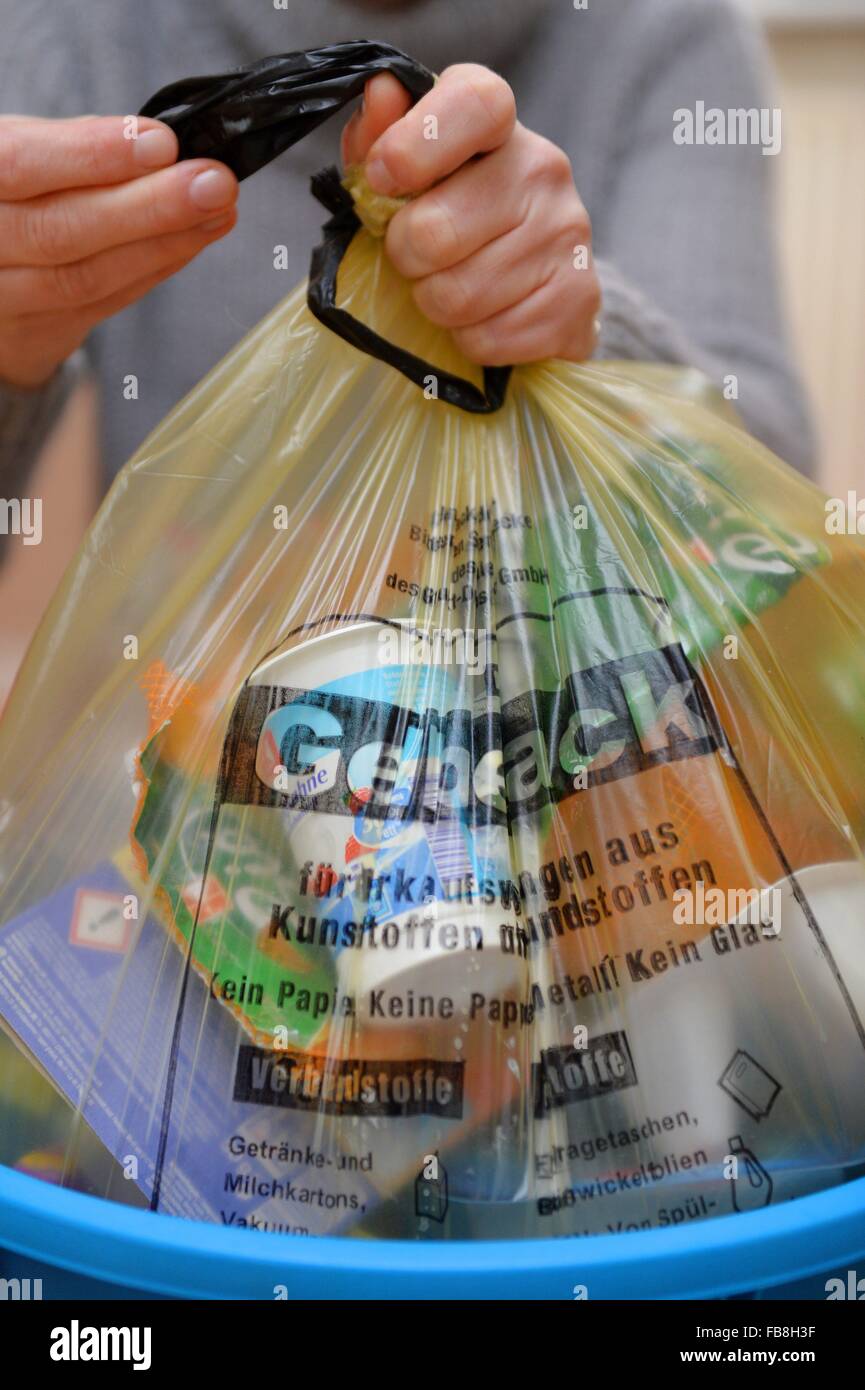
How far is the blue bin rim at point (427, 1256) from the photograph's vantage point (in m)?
0.41

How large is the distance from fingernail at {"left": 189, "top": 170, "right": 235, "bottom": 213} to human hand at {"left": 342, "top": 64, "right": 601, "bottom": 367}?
0.07 meters

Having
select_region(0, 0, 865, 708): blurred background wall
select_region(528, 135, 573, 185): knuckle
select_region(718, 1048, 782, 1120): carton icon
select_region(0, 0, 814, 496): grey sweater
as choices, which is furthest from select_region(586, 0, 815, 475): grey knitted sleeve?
select_region(0, 0, 865, 708): blurred background wall

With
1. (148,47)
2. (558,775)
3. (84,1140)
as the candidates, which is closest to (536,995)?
(558,775)

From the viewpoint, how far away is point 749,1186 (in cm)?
47

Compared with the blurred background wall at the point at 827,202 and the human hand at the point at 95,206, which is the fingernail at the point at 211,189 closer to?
the human hand at the point at 95,206

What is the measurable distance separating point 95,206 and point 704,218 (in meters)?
0.61

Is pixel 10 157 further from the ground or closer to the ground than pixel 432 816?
further from the ground

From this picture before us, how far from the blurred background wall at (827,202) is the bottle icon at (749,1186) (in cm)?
193

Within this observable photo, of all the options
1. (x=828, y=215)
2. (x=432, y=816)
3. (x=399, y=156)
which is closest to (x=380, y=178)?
(x=399, y=156)

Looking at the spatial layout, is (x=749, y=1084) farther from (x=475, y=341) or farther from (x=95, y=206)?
(x=95, y=206)

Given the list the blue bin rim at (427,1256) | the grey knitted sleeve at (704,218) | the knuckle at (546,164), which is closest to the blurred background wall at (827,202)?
the grey knitted sleeve at (704,218)

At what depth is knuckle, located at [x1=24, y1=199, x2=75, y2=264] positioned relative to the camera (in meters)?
0.57
